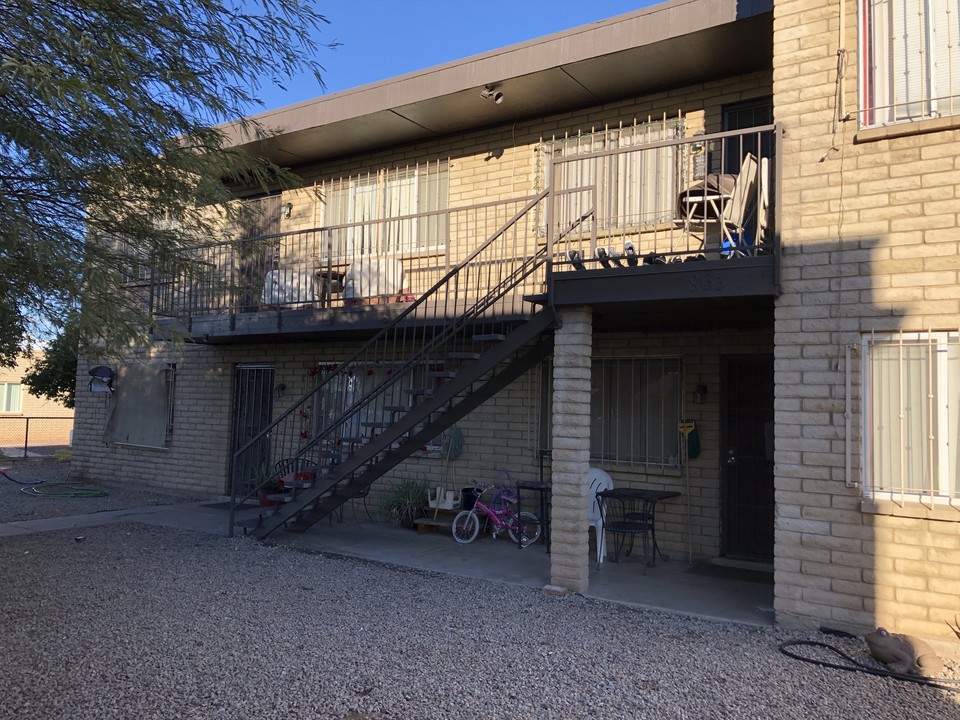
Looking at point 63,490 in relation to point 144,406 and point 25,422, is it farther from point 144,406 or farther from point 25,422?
point 25,422

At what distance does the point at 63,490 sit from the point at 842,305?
12.4 metres

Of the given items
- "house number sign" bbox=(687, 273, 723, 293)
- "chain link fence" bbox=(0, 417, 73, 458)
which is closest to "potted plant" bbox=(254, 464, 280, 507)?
"house number sign" bbox=(687, 273, 723, 293)

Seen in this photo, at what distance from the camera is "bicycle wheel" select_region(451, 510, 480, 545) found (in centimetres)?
904

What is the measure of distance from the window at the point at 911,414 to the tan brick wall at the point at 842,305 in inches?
4.7

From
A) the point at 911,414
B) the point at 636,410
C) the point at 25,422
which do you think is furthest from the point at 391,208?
the point at 25,422

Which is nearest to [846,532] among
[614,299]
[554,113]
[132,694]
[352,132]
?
[614,299]

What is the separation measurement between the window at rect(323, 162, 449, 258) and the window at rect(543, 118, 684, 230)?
198 centimetres

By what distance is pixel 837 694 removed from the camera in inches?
180

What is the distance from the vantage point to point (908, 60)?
5910mm

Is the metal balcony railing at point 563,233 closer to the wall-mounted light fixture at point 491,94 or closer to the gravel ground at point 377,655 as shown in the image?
the wall-mounted light fixture at point 491,94

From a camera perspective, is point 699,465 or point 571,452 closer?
point 571,452

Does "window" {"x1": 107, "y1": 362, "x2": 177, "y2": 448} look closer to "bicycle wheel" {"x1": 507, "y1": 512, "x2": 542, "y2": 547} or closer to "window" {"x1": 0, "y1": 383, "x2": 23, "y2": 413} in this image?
"bicycle wheel" {"x1": 507, "y1": 512, "x2": 542, "y2": 547}

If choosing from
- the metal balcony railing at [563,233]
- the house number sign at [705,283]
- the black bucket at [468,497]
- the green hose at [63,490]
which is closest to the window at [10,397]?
the green hose at [63,490]

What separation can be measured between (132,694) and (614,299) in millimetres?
4486
